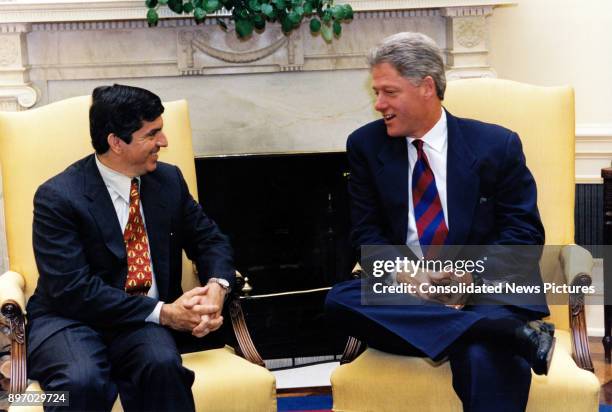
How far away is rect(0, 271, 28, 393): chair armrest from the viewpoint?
2.71 metres

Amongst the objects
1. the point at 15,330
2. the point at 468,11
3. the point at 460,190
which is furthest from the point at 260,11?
the point at 15,330

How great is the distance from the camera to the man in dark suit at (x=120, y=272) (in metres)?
2.63

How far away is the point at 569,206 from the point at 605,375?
3.80 ft

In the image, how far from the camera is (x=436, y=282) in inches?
111

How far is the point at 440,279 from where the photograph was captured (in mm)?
2805

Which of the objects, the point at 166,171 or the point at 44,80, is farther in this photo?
the point at 44,80

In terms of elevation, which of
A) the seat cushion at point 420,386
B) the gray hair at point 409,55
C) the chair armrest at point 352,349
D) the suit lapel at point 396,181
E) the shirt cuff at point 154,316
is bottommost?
the seat cushion at point 420,386

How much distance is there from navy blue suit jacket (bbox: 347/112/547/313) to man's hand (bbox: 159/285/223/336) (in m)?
0.57

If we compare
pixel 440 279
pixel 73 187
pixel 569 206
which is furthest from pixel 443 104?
pixel 73 187

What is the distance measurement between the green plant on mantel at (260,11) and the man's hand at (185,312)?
1647 millimetres

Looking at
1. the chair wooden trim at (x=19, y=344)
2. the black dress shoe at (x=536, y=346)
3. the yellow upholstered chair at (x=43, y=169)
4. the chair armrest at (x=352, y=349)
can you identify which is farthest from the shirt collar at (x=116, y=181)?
the black dress shoe at (x=536, y=346)

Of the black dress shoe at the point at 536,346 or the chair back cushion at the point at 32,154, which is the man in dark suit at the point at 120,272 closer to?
the chair back cushion at the point at 32,154

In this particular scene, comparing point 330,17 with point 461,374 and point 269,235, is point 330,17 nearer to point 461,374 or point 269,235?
point 269,235

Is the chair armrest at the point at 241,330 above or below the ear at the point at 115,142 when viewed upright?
below
